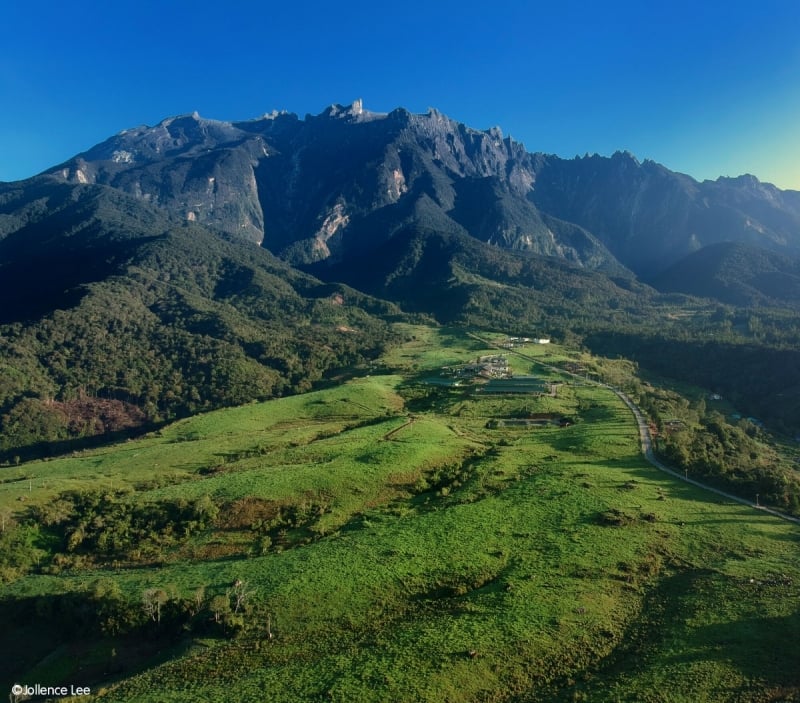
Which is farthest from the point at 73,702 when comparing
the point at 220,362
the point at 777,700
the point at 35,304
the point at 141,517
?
the point at 35,304

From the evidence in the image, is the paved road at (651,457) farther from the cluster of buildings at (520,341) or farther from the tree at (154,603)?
the tree at (154,603)

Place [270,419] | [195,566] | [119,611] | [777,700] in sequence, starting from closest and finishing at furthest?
[777,700] → [119,611] → [195,566] → [270,419]

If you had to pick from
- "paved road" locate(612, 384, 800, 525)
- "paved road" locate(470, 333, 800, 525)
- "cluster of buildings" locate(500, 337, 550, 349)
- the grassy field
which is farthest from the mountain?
"paved road" locate(612, 384, 800, 525)

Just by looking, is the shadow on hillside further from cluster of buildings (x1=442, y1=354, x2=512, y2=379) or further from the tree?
the tree

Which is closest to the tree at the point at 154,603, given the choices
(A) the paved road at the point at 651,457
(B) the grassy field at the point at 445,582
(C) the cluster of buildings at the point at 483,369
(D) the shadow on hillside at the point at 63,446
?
(B) the grassy field at the point at 445,582

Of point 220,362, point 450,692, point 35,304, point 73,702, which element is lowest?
point 73,702

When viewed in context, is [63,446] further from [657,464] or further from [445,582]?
[657,464]

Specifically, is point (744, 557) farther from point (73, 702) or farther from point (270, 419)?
point (270, 419)

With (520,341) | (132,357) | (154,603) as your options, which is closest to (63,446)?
(132,357)
